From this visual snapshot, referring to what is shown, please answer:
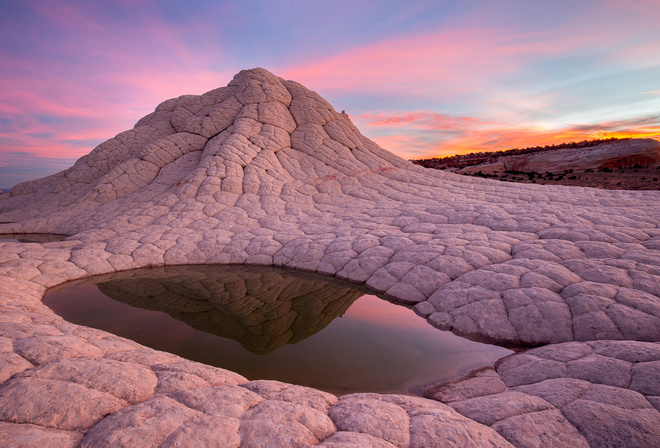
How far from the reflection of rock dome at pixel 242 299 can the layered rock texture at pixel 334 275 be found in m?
0.48

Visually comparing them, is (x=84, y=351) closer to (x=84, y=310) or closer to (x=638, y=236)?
(x=84, y=310)

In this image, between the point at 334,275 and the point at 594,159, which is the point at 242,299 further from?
the point at 594,159

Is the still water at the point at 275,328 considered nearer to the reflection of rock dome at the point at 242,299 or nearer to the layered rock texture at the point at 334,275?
the reflection of rock dome at the point at 242,299

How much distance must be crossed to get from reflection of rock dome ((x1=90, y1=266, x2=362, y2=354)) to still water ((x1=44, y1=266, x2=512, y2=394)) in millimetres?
15

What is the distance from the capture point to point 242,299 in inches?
203

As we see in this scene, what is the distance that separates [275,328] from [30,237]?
985 centimetres

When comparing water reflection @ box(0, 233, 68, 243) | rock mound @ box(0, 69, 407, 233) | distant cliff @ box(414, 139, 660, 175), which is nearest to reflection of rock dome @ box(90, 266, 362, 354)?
rock mound @ box(0, 69, 407, 233)

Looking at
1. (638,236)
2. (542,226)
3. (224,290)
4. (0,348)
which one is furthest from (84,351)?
(638,236)

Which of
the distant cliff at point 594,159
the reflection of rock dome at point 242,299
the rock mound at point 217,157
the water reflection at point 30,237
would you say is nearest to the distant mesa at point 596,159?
the distant cliff at point 594,159

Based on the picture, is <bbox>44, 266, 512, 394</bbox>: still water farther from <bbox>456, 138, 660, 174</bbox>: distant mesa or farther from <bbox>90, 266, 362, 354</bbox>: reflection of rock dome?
<bbox>456, 138, 660, 174</bbox>: distant mesa

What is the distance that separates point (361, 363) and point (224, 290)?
9.84ft

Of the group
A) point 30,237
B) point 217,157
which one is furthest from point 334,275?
point 30,237

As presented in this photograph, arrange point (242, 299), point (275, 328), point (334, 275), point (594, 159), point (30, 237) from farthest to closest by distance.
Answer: point (594, 159) → point (30, 237) → point (334, 275) → point (242, 299) → point (275, 328)

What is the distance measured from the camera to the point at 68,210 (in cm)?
1090
